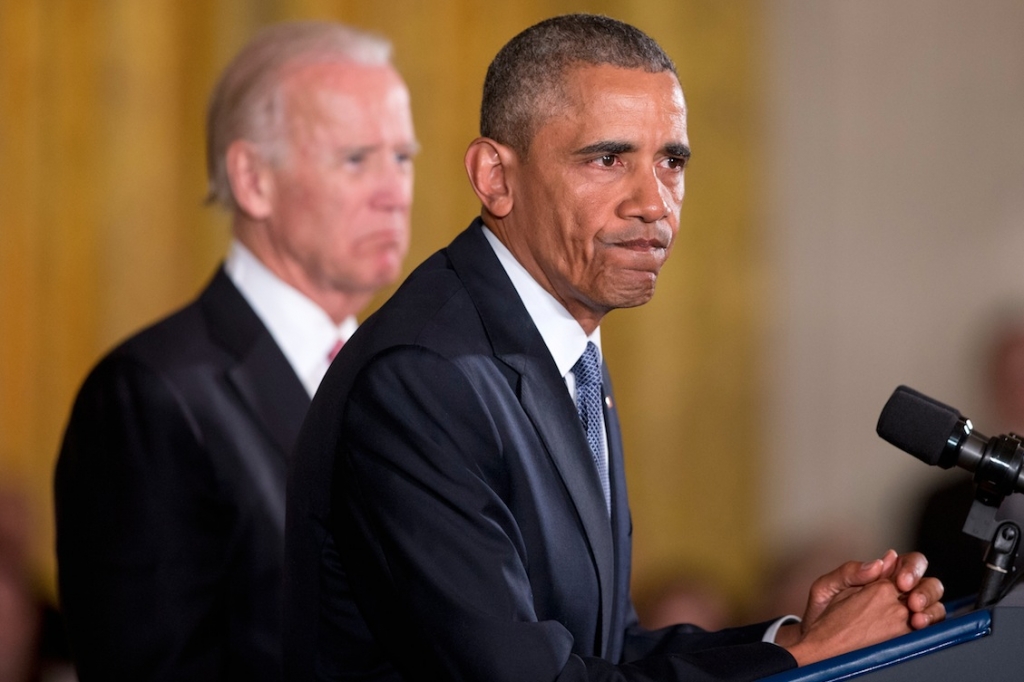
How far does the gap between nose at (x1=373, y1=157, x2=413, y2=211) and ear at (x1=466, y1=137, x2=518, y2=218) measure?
→ 0.84 meters

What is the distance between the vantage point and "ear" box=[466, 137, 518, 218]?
63.4 inches

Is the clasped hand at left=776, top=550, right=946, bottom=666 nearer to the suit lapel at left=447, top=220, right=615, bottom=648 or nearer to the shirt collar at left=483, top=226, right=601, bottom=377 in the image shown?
the suit lapel at left=447, top=220, right=615, bottom=648

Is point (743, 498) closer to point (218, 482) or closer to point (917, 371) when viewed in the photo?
point (917, 371)

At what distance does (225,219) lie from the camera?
392 centimetres

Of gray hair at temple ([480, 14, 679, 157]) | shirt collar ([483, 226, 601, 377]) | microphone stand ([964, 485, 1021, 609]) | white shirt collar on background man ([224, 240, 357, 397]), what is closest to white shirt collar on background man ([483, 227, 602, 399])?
shirt collar ([483, 226, 601, 377])

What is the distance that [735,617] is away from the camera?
13.3 ft

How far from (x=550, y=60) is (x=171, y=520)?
3.20 feet

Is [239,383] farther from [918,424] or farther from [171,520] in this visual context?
[918,424]

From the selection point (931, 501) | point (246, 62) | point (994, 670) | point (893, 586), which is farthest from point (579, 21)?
point (931, 501)

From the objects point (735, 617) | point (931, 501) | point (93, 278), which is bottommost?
point (735, 617)

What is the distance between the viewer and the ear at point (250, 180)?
246 centimetres

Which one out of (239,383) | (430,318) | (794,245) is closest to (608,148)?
(430,318)

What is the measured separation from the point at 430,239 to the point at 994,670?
3.01m

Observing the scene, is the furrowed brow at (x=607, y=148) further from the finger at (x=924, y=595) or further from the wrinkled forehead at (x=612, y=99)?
the finger at (x=924, y=595)
